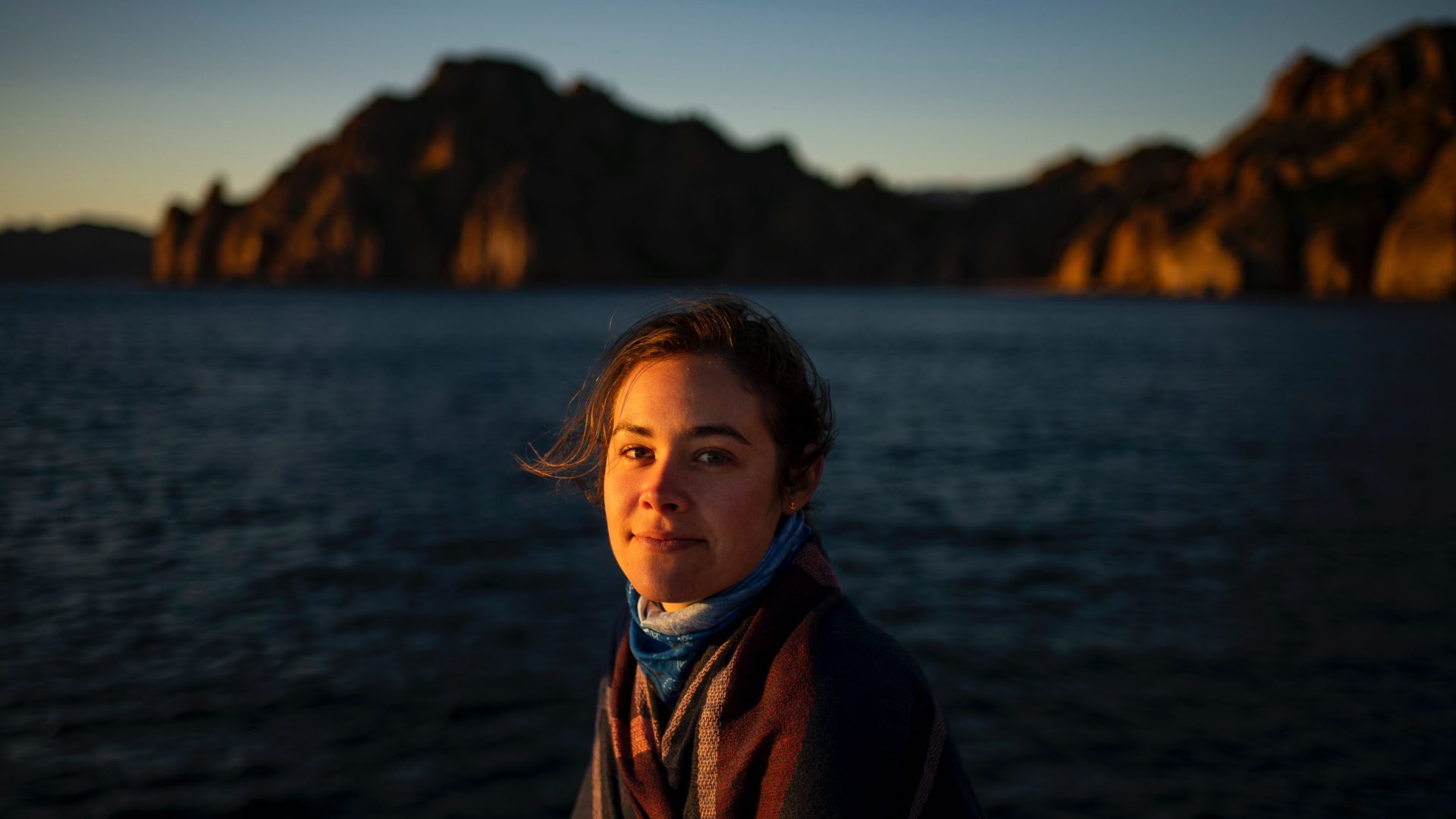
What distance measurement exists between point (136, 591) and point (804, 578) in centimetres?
1171

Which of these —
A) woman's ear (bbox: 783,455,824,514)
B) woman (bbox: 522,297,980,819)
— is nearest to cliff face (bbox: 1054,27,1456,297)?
woman's ear (bbox: 783,455,824,514)

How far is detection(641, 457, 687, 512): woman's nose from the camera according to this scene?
1786 mm

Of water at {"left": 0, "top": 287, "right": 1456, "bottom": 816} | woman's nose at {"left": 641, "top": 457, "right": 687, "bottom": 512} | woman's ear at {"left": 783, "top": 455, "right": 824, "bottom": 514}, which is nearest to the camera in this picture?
woman's nose at {"left": 641, "top": 457, "right": 687, "bottom": 512}

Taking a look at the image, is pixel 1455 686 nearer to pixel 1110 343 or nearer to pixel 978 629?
pixel 978 629

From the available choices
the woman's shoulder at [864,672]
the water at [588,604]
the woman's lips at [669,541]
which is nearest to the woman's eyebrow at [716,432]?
the woman's lips at [669,541]

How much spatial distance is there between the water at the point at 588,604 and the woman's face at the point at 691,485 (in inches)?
20.9

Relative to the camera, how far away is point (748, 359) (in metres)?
1.85

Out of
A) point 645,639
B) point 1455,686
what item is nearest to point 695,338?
point 645,639

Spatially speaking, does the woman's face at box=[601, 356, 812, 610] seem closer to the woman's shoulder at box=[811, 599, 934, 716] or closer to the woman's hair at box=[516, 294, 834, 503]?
the woman's hair at box=[516, 294, 834, 503]

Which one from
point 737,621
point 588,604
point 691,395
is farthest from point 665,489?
point 588,604

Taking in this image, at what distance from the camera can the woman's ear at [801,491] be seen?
6.45ft

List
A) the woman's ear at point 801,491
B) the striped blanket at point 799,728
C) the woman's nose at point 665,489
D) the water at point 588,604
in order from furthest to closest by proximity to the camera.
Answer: the water at point 588,604 → the woman's ear at point 801,491 → the woman's nose at point 665,489 → the striped blanket at point 799,728

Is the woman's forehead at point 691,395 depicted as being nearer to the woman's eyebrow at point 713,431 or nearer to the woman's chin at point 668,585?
the woman's eyebrow at point 713,431

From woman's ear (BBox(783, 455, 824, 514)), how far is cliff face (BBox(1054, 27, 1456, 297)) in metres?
140
